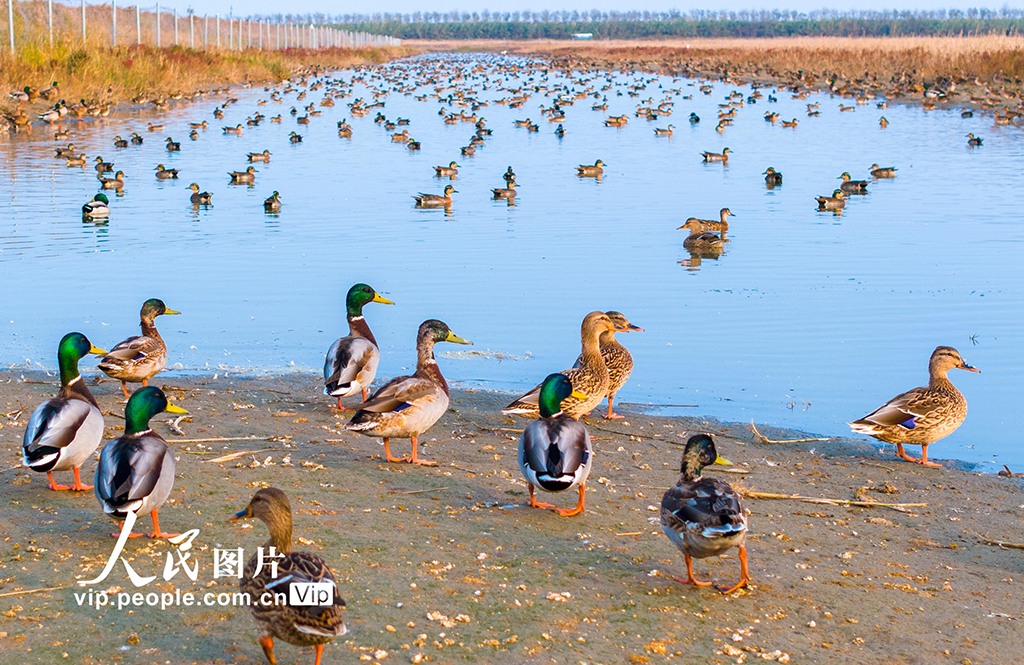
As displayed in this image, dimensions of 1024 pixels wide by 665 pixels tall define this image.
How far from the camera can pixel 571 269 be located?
47.1 feet

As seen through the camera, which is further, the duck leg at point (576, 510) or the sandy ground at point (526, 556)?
the duck leg at point (576, 510)

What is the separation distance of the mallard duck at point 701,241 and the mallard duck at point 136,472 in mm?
11125

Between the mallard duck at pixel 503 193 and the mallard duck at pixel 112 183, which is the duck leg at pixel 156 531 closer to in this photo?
the mallard duck at pixel 503 193

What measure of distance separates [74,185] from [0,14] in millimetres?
31940

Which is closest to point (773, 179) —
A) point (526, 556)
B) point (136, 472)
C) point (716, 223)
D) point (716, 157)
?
point (716, 157)

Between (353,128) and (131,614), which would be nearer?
(131,614)

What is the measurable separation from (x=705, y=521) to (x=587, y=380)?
3.16m

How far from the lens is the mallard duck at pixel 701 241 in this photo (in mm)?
15797

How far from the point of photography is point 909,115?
41.3 m

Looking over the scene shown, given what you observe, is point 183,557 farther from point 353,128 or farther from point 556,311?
point 353,128

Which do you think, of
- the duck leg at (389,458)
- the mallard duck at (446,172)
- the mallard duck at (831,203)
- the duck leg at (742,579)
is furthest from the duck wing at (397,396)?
the mallard duck at (446,172)

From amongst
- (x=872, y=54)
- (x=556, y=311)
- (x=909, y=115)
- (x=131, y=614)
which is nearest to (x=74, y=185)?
(x=556, y=311)

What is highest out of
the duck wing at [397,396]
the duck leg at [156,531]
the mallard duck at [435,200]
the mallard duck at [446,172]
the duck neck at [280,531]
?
the mallard duck at [446,172]

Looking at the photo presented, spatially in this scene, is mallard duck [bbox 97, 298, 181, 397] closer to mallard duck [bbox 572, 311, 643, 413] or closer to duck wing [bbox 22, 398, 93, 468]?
duck wing [bbox 22, 398, 93, 468]
